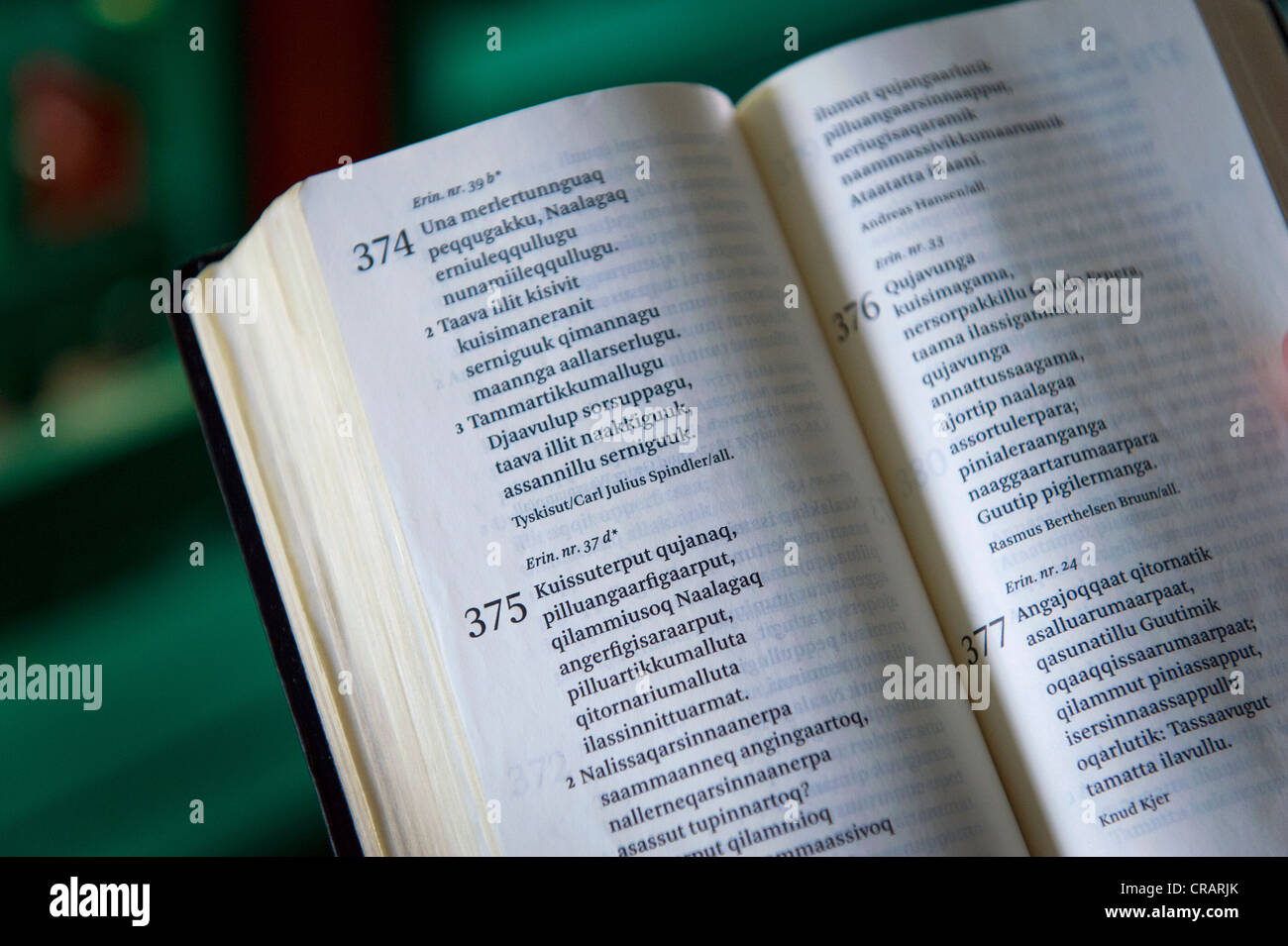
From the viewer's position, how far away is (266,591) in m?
0.55

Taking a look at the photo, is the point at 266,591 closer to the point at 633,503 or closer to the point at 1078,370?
the point at 633,503

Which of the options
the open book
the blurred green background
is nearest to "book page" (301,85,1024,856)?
the open book

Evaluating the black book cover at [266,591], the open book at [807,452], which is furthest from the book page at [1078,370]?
the black book cover at [266,591]

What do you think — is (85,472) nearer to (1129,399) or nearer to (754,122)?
(754,122)

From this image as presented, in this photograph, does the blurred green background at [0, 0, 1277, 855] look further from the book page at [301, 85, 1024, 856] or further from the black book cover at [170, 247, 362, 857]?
the book page at [301, 85, 1024, 856]

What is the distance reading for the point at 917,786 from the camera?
472 millimetres

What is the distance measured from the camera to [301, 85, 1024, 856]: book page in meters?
0.46

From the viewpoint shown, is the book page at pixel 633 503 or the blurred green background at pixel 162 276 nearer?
the book page at pixel 633 503

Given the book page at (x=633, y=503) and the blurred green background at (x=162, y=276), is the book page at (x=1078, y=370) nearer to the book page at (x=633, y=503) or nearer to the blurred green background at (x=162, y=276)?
the book page at (x=633, y=503)

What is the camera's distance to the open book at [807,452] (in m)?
0.47

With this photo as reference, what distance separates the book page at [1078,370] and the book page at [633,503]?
0.03m

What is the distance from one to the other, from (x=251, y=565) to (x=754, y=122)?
39cm

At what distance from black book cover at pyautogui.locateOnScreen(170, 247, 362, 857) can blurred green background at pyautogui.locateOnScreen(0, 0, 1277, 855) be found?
289mm
